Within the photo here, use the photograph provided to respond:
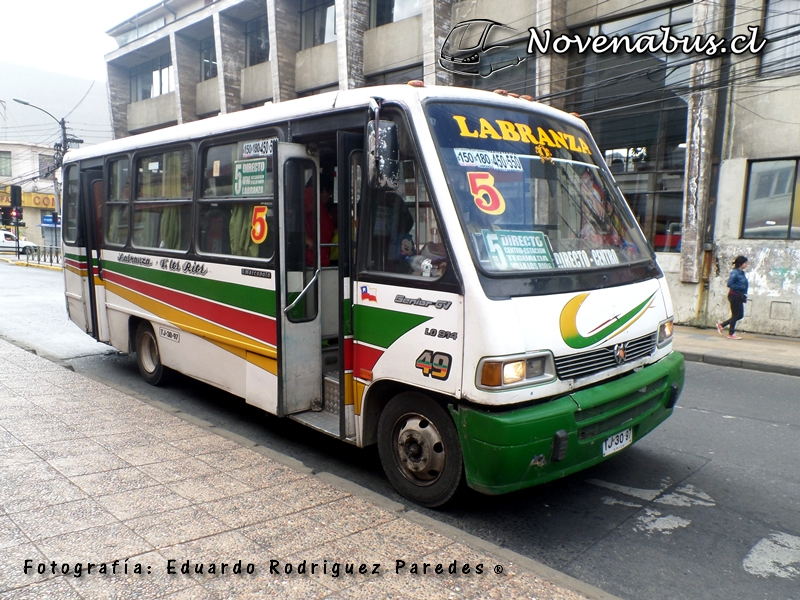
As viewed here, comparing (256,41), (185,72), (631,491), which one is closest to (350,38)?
(256,41)

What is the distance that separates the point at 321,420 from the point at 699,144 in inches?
444

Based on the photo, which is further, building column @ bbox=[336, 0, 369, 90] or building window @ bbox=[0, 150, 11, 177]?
building window @ bbox=[0, 150, 11, 177]

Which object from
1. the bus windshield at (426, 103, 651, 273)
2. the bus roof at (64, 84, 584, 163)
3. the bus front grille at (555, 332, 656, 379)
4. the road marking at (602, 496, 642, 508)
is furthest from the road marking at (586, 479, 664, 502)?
the bus roof at (64, 84, 584, 163)

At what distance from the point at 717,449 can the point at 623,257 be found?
2164mm

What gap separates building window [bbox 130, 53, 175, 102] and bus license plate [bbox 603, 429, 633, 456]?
28597 millimetres

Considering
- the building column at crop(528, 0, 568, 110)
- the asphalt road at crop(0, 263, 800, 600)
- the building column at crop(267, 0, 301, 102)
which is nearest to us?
the asphalt road at crop(0, 263, 800, 600)

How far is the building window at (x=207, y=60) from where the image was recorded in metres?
27.7

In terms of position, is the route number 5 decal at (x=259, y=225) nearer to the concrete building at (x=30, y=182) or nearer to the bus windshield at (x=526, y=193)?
the bus windshield at (x=526, y=193)

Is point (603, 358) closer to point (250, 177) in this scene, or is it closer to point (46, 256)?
point (250, 177)

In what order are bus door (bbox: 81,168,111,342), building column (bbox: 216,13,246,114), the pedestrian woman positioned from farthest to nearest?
building column (bbox: 216,13,246,114) → the pedestrian woman → bus door (bbox: 81,168,111,342)

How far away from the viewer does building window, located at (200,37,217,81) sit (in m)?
27.7

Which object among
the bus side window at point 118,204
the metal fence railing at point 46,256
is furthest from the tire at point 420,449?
the metal fence railing at point 46,256

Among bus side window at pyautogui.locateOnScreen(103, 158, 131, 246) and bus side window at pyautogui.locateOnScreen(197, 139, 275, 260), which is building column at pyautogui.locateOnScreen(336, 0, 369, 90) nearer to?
bus side window at pyautogui.locateOnScreen(103, 158, 131, 246)

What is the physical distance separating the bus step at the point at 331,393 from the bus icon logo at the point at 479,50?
1290 cm
